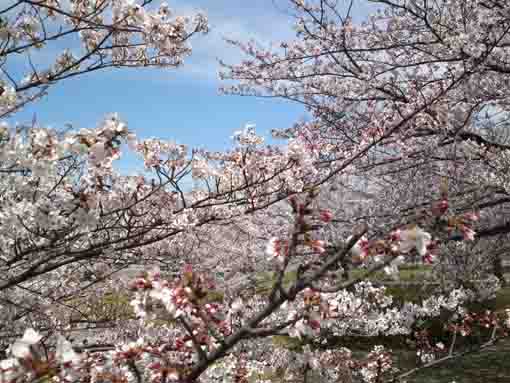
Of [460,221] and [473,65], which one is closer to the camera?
[460,221]

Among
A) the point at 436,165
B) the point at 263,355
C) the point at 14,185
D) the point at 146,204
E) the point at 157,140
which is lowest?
the point at 263,355

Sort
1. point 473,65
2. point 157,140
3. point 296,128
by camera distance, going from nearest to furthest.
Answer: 1. point 157,140
2. point 473,65
3. point 296,128

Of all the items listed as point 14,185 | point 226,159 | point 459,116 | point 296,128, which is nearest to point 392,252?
point 14,185

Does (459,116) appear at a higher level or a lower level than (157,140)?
higher

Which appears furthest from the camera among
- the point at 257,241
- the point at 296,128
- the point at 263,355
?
the point at 257,241

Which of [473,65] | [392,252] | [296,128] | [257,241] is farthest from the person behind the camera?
[257,241]

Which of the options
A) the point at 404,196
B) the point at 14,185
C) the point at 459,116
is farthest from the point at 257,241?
the point at 14,185

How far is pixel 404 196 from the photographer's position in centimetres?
649

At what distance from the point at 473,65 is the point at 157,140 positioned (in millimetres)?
3391

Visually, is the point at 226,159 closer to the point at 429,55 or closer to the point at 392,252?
the point at 392,252

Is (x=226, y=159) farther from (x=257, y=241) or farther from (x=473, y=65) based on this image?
(x=257, y=241)

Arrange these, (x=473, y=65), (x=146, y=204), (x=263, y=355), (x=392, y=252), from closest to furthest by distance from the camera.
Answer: (x=392, y=252)
(x=146, y=204)
(x=473, y=65)
(x=263, y=355)

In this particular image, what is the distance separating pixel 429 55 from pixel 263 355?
4.91m

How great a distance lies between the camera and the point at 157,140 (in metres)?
3.59
